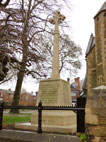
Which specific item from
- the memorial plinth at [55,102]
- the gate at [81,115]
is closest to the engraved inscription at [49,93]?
the memorial plinth at [55,102]

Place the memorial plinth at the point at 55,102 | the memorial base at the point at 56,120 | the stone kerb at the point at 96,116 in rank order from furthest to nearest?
the memorial plinth at the point at 55,102
the memorial base at the point at 56,120
the stone kerb at the point at 96,116

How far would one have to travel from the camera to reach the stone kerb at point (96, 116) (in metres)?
3.12

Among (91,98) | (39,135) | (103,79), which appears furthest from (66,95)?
(103,79)

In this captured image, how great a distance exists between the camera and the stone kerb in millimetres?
3116

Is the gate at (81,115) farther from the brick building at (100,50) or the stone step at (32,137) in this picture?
the brick building at (100,50)

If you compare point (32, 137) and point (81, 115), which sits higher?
point (81, 115)

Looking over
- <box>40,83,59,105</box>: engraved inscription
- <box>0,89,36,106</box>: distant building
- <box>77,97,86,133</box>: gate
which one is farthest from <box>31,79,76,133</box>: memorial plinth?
<box>0,89,36,106</box>: distant building

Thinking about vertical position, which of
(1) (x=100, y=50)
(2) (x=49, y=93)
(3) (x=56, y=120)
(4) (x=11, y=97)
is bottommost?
(4) (x=11, y=97)

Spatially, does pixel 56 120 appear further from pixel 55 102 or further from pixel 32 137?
pixel 32 137

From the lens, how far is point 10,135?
15.7ft

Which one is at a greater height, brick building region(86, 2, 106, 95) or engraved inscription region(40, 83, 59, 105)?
brick building region(86, 2, 106, 95)

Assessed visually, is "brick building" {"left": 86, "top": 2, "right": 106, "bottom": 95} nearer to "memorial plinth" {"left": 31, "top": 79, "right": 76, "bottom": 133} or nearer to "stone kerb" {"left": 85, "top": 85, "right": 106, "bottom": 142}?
"memorial plinth" {"left": 31, "top": 79, "right": 76, "bottom": 133}

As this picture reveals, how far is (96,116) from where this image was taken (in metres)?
3.21

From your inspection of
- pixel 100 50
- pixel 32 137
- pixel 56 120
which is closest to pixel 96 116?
pixel 32 137
